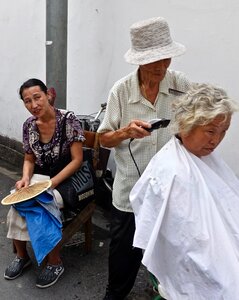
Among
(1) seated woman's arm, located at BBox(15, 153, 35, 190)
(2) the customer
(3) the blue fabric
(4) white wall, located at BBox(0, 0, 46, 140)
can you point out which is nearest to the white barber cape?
(2) the customer

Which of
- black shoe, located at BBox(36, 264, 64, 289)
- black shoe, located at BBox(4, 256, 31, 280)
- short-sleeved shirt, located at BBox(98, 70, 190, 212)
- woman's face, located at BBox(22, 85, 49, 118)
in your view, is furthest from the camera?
black shoe, located at BBox(4, 256, 31, 280)

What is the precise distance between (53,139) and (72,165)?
25 cm

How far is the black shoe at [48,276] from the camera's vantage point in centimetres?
312

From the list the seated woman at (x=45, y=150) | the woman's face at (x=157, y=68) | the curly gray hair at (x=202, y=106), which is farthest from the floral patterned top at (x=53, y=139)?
the curly gray hair at (x=202, y=106)

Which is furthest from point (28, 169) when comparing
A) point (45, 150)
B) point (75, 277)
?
point (75, 277)

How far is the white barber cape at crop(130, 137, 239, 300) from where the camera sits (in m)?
1.74

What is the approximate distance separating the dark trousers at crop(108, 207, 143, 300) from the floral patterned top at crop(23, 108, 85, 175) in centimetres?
78

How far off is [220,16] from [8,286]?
Answer: 263cm

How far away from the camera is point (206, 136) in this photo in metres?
1.89

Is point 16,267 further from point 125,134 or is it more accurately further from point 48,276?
point 125,134

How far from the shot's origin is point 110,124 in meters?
2.42

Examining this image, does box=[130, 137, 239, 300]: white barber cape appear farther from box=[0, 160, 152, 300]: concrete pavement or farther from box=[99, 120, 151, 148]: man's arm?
box=[0, 160, 152, 300]: concrete pavement

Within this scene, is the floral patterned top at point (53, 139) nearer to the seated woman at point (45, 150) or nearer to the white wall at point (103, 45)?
the seated woman at point (45, 150)

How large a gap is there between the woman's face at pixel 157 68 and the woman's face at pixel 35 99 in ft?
3.38
